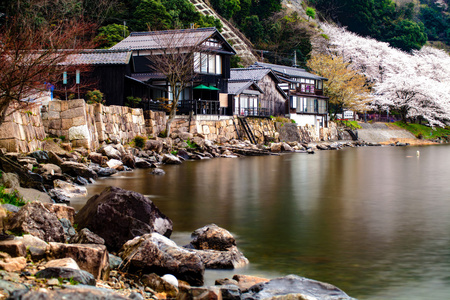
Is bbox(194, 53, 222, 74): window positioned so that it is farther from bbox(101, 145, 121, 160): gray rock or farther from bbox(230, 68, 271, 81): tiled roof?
bbox(101, 145, 121, 160): gray rock

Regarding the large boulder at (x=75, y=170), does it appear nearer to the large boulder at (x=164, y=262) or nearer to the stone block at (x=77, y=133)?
the stone block at (x=77, y=133)

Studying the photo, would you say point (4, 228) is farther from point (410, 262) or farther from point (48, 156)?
point (48, 156)

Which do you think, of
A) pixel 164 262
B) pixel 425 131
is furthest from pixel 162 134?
pixel 425 131

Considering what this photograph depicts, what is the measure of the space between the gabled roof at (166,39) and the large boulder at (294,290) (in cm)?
3303

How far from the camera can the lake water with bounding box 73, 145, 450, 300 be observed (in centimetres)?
840

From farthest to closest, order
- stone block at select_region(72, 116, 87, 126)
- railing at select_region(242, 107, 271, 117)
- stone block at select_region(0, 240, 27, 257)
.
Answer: railing at select_region(242, 107, 271, 117)
stone block at select_region(72, 116, 87, 126)
stone block at select_region(0, 240, 27, 257)

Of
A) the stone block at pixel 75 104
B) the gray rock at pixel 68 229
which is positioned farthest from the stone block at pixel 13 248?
the stone block at pixel 75 104

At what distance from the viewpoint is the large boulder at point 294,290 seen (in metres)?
6.73

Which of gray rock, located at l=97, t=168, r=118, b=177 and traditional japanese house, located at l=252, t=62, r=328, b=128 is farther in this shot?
traditional japanese house, located at l=252, t=62, r=328, b=128

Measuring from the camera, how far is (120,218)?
9.19 metres

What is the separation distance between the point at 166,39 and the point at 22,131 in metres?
20.1

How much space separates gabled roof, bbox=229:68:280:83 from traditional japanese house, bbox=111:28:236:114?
709cm

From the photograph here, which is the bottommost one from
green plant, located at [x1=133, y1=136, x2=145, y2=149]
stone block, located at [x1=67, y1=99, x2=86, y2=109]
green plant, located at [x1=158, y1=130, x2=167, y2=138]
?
green plant, located at [x1=133, y1=136, x2=145, y2=149]

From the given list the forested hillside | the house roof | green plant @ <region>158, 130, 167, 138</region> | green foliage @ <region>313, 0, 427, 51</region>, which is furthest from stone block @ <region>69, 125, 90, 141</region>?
green foliage @ <region>313, 0, 427, 51</region>
